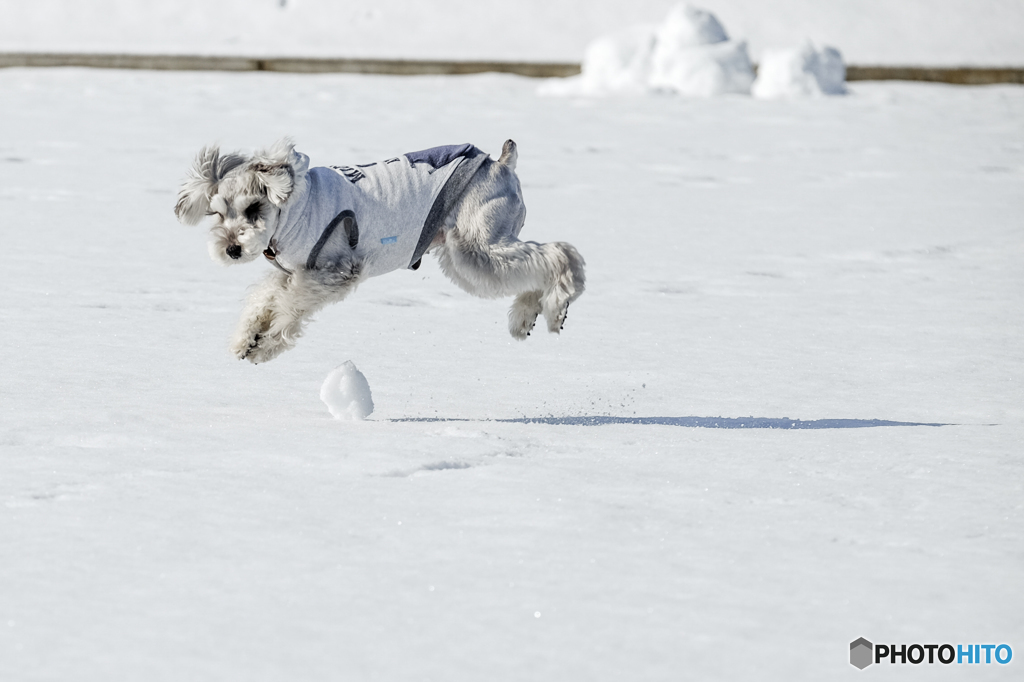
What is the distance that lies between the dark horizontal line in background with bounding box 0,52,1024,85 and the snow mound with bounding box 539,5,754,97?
915 millimetres

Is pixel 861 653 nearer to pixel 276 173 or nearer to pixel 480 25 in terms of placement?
pixel 276 173

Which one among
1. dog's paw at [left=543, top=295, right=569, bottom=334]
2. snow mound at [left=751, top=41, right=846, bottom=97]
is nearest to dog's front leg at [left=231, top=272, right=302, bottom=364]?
dog's paw at [left=543, top=295, right=569, bottom=334]

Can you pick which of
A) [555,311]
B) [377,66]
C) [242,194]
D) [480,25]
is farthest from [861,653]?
[480,25]

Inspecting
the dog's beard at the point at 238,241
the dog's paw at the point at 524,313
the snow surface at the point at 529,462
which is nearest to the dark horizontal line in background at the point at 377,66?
the snow surface at the point at 529,462

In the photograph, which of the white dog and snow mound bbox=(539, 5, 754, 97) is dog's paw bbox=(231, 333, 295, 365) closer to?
the white dog

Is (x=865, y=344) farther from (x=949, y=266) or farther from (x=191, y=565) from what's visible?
(x=191, y=565)

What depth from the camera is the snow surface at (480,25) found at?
21.8 metres

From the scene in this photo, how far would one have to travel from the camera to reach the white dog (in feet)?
13.3

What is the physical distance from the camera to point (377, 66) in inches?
755

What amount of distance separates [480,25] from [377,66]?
4.07 m

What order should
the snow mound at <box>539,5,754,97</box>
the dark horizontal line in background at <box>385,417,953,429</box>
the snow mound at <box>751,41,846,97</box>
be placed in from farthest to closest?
the snow mound at <box>539,5,754,97</box>
the snow mound at <box>751,41,846,97</box>
the dark horizontal line in background at <box>385,417,953,429</box>

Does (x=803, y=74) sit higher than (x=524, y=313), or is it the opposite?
(x=803, y=74)

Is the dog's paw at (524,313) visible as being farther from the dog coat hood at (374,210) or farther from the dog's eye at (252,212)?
the dog's eye at (252,212)

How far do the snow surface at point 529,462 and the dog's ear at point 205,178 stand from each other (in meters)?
0.65
